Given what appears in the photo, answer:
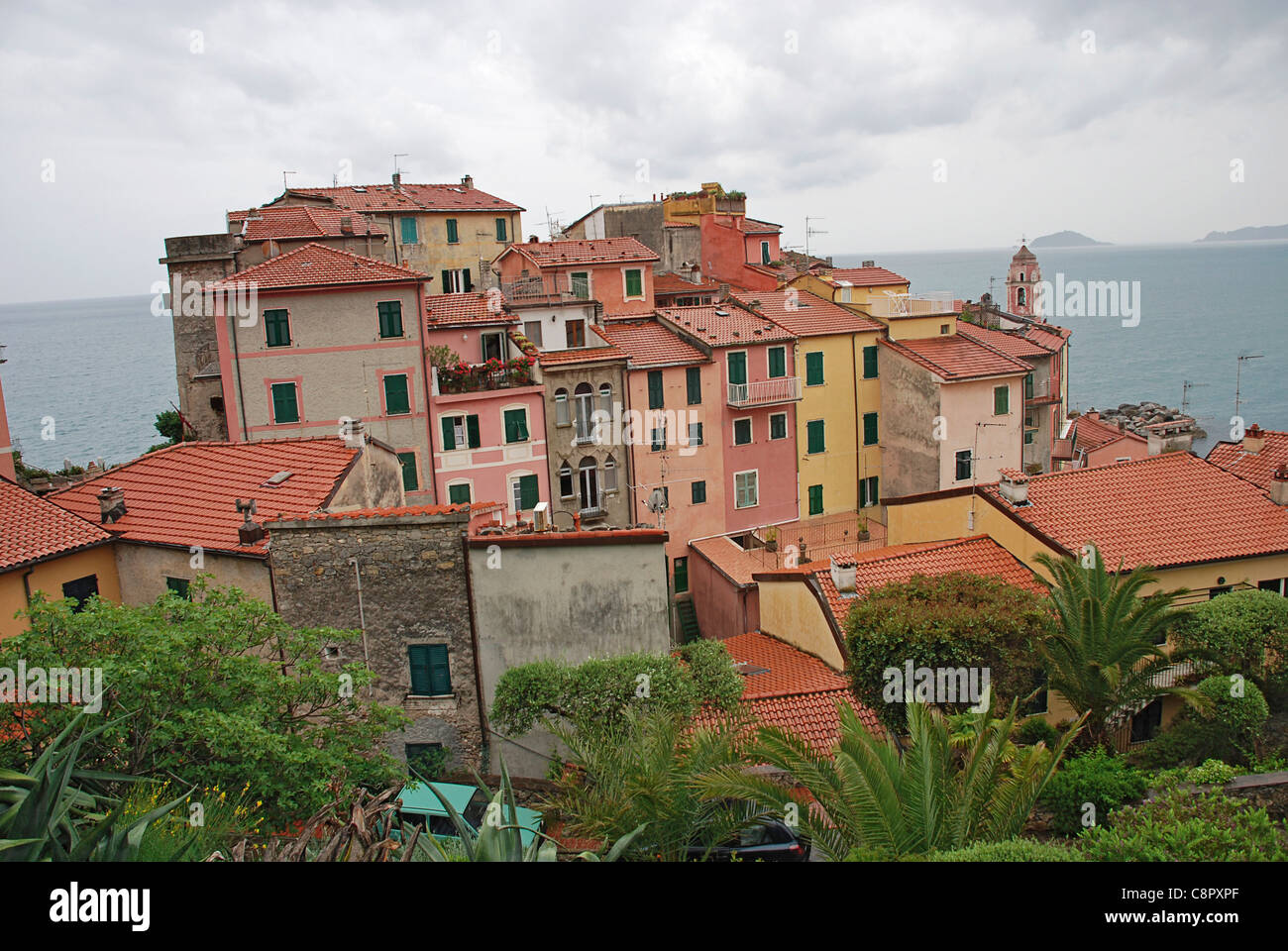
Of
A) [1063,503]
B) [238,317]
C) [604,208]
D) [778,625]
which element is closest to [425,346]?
[238,317]

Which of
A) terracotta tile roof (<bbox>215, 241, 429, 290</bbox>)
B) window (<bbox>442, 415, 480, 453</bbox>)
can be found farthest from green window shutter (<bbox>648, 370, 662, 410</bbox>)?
terracotta tile roof (<bbox>215, 241, 429, 290</bbox>)

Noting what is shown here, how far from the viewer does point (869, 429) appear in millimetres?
39969

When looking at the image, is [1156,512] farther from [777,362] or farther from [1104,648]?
[777,362]

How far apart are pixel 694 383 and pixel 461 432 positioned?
29.1ft

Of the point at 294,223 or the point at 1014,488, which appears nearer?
the point at 1014,488

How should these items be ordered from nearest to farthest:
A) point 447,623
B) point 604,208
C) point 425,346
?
point 447,623 → point 425,346 → point 604,208

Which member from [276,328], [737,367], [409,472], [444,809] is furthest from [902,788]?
[737,367]

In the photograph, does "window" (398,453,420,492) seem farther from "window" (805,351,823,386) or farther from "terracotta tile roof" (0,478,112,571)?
"window" (805,351,823,386)

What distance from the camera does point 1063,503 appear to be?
869 inches

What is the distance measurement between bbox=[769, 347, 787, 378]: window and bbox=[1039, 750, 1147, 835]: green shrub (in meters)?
23.6

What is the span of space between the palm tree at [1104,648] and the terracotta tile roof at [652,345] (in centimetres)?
2068

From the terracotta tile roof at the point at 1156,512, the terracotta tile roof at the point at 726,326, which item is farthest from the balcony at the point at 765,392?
the terracotta tile roof at the point at 1156,512
